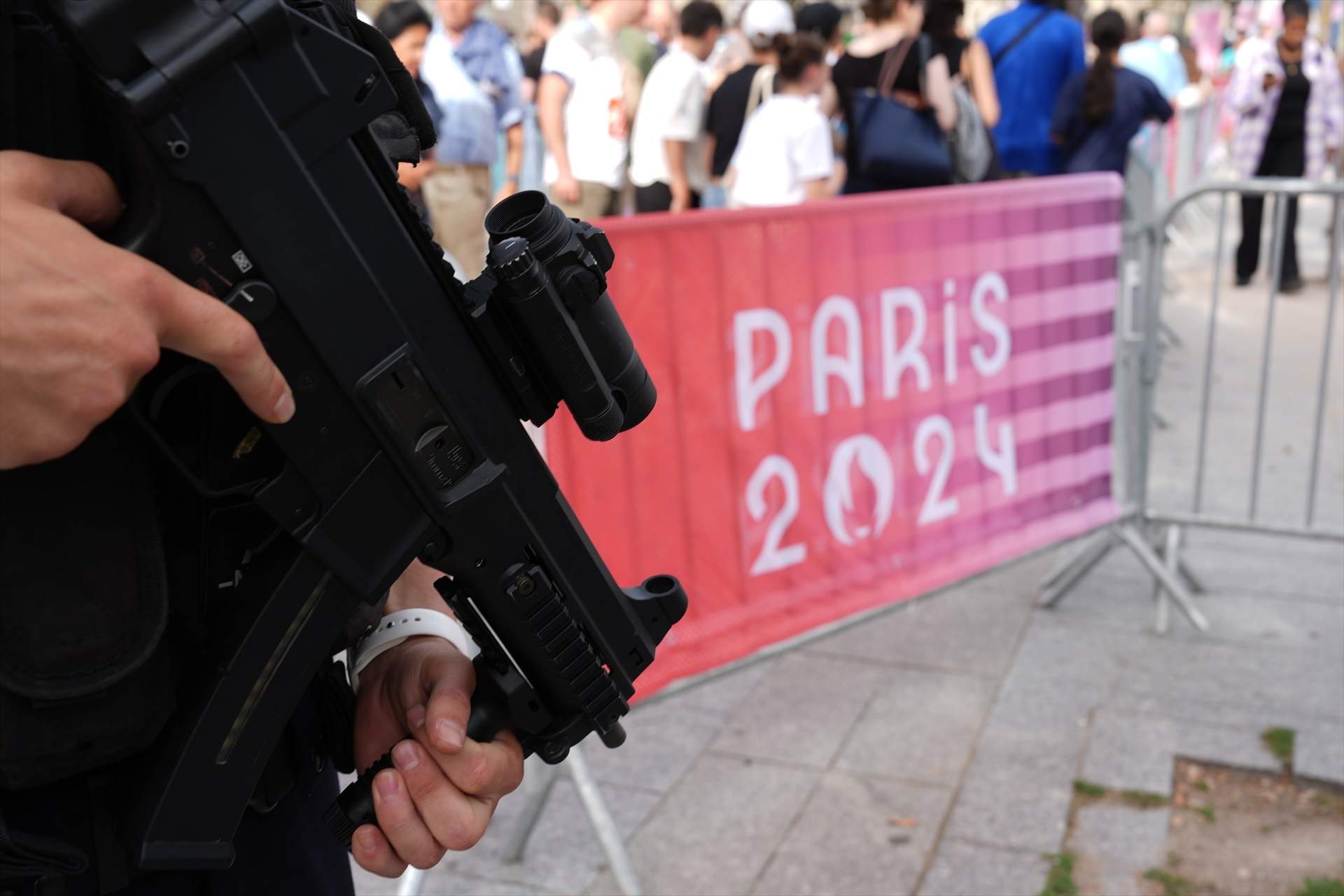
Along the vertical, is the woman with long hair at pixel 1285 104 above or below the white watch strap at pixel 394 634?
below

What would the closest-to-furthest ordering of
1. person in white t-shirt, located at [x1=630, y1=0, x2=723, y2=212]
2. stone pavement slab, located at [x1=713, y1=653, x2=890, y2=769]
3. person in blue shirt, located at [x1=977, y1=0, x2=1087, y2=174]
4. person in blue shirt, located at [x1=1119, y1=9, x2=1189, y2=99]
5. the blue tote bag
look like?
stone pavement slab, located at [x1=713, y1=653, x2=890, y2=769], the blue tote bag, person in blue shirt, located at [x1=977, y1=0, x2=1087, y2=174], person in white t-shirt, located at [x1=630, y1=0, x2=723, y2=212], person in blue shirt, located at [x1=1119, y1=9, x2=1189, y2=99]

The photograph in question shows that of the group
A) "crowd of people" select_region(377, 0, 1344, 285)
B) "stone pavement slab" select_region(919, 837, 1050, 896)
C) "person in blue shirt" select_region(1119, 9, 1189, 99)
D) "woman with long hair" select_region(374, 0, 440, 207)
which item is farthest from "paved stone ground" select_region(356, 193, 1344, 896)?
"person in blue shirt" select_region(1119, 9, 1189, 99)

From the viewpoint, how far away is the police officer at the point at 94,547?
36.7 inches

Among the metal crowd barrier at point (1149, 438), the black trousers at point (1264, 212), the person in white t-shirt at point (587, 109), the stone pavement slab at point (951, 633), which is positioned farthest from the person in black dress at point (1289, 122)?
the stone pavement slab at point (951, 633)

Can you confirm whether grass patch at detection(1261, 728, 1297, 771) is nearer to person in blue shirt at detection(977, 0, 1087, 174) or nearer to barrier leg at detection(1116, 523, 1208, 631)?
barrier leg at detection(1116, 523, 1208, 631)

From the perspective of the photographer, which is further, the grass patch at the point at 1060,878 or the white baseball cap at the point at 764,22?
the white baseball cap at the point at 764,22

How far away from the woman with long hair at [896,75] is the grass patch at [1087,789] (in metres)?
3.29

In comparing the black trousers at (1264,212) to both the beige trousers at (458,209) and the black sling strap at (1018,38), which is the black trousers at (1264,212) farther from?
the beige trousers at (458,209)

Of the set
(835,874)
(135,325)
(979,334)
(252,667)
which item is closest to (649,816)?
(835,874)

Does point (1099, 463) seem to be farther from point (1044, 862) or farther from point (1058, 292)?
point (1044, 862)

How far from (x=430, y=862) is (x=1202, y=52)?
23.7 m

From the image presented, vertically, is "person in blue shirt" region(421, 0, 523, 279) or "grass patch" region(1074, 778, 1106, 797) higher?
"person in blue shirt" region(421, 0, 523, 279)

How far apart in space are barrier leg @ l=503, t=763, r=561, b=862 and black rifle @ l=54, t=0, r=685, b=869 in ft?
5.70

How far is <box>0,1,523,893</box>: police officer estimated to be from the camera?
931 millimetres
